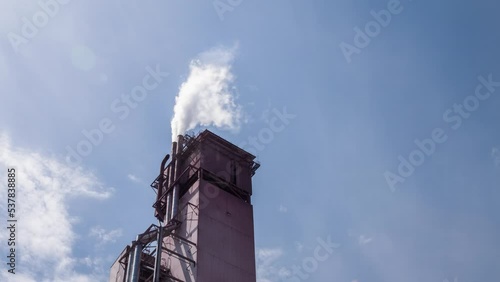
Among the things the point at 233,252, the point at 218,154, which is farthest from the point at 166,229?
the point at 218,154

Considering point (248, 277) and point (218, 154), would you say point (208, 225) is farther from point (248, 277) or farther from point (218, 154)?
point (218, 154)

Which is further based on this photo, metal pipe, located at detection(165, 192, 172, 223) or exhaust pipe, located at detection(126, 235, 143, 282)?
metal pipe, located at detection(165, 192, 172, 223)

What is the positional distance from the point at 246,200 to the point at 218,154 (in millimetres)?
5187

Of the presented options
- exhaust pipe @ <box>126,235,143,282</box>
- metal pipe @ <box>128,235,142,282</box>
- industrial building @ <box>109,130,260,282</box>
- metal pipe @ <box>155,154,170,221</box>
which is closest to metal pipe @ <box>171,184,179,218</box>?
industrial building @ <box>109,130,260,282</box>

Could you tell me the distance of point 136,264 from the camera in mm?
44875

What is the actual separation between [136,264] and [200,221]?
635cm

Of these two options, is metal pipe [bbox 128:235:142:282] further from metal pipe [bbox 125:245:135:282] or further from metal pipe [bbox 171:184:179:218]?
metal pipe [bbox 171:184:179:218]

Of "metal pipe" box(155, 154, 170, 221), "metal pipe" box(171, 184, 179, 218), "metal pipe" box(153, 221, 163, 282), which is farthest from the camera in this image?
"metal pipe" box(155, 154, 170, 221)

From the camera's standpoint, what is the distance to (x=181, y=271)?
151ft

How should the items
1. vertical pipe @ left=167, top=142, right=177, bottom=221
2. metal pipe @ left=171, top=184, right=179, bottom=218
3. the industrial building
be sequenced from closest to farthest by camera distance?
1. the industrial building
2. metal pipe @ left=171, top=184, right=179, bottom=218
3. vertical pipe @ left=167, top=142, right=177, bottom=221

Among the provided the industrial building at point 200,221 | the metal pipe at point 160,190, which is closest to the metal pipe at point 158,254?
the industrial building at point 200,221

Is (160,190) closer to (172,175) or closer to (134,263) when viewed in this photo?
(172,175)

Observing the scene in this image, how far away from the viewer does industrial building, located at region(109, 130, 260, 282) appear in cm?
4597

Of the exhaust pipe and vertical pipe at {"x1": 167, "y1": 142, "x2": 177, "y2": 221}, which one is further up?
vertical pipe at {"x1": 167, "y1": 142, "x2": 177, "y2": 221}
